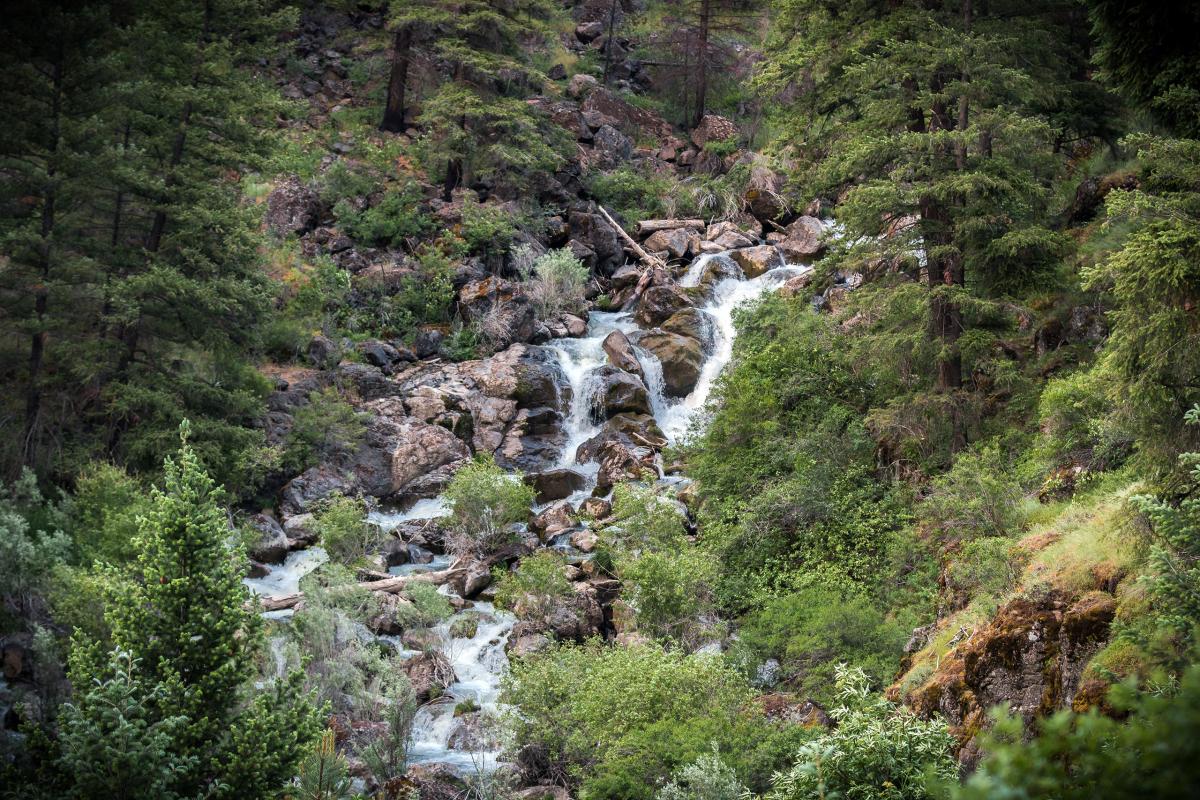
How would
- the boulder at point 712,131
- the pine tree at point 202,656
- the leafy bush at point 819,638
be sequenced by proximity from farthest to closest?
1. the boulder at point 712,131
2. the leafy bush at point 819,638
3. the pine tree at point 202,656

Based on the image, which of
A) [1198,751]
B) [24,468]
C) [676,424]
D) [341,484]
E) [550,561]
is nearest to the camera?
[1198,751]

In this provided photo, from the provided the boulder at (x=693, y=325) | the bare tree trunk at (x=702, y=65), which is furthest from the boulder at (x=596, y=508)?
the bare tree trunk at (x=702, y=65)

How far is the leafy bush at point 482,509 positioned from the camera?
19.4 m

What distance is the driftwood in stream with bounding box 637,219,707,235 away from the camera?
32625 millimetres

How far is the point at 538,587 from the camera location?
1630cm

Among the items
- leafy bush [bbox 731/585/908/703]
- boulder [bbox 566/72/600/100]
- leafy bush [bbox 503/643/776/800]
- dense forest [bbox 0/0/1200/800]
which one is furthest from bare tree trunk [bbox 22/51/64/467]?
boulder [bbox 566/72/600/100]

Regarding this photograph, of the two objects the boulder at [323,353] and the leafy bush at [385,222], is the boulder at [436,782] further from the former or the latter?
the leafy bush at [385,222]

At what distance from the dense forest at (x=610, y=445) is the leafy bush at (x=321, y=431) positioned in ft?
0.45

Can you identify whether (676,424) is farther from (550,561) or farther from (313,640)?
(313,640)

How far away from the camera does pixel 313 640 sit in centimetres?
1428

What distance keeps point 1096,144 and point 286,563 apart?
74.0ft

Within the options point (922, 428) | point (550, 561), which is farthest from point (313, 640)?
point (922, 428)

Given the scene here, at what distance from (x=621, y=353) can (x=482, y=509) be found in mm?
8151

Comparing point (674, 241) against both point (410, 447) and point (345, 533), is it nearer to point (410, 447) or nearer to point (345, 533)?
point (410, 447)
